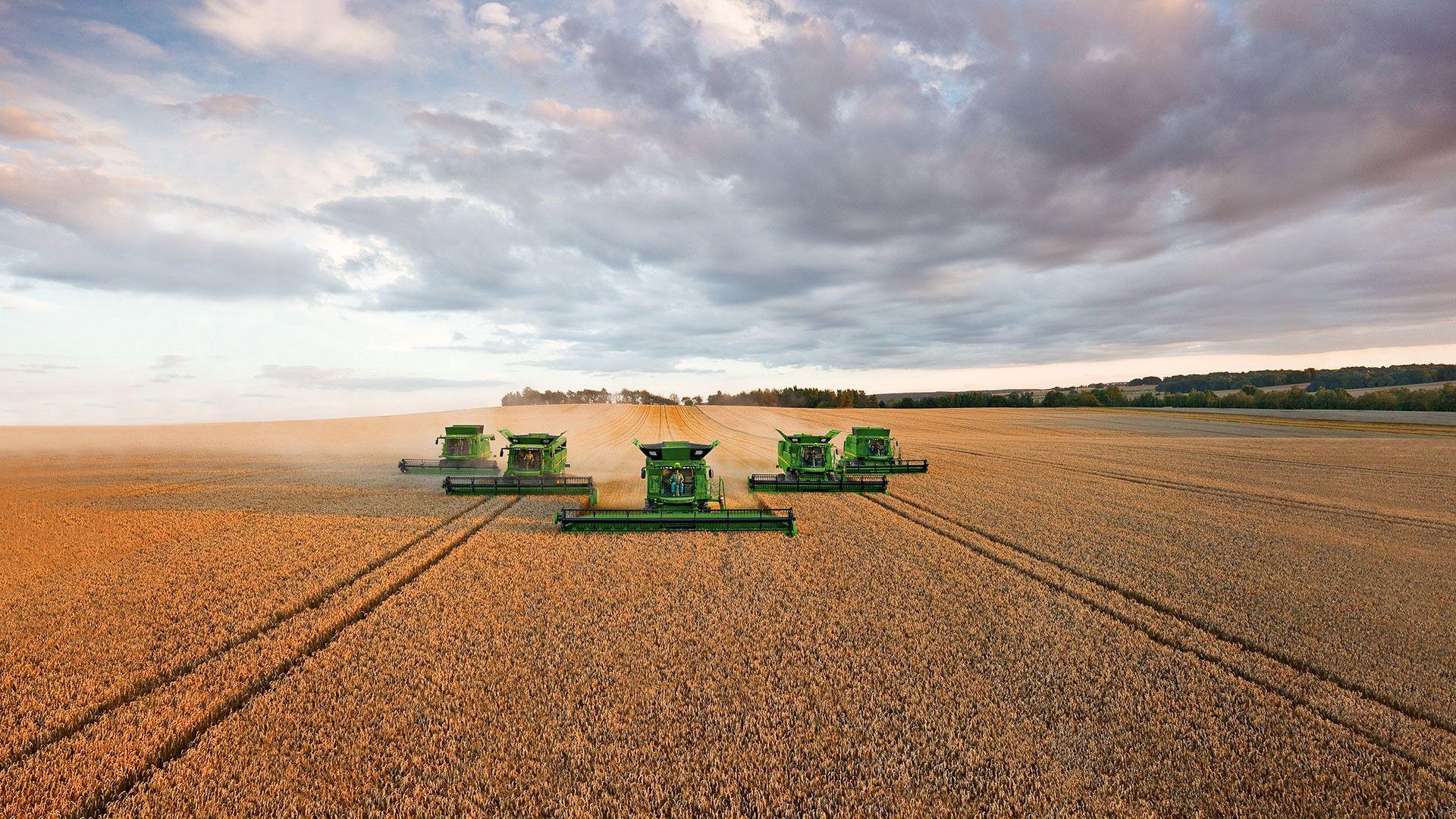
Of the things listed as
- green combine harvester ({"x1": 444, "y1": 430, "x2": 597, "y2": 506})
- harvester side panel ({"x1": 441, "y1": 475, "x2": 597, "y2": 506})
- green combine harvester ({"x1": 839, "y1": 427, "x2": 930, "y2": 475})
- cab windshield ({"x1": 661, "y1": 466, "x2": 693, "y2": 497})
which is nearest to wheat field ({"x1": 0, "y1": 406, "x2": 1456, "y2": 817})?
cab windshield ({"x1": 661, "y1": 466, "x2": 693, "y2": 497})

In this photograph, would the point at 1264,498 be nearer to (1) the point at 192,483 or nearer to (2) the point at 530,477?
(2) the point at 530,477

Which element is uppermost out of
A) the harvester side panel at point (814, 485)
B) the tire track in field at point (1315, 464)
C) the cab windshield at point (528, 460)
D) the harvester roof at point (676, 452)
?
the harvester roof at point (676, 452)

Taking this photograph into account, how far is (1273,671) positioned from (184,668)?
14.8 m

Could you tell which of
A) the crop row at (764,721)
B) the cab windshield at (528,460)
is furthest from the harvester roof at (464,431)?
the crop row at (764,721)

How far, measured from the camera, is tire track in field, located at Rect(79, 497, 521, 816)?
5531 millimetres

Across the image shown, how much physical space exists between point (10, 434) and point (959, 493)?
82.3 m

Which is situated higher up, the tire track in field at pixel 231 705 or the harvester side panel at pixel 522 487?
the harvester side panel at pixel 522 487

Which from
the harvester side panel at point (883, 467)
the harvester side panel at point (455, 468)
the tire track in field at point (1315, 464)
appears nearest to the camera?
the harvester side panel at point (883, 467)

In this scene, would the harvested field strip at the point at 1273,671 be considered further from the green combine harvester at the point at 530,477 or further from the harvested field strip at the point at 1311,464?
the harvested field strip at the point at 1311,464

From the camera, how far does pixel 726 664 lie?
7.99 meters

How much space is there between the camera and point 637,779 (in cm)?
561

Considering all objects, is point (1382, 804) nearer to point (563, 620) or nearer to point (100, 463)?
point (563, 620)

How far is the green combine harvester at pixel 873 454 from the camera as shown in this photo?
2634 centimetres

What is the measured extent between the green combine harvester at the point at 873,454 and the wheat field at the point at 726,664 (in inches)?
281
